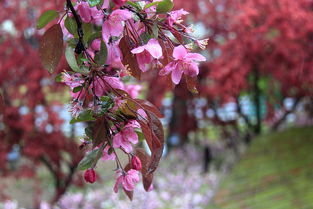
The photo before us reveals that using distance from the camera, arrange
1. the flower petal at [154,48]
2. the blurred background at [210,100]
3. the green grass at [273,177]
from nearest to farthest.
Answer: the flower petal at [154,48], the green grass at [273,177], the blurred background at [210,100]

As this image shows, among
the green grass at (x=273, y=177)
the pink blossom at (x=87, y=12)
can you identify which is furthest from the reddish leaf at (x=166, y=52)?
the green grass at (x=273, y=177)

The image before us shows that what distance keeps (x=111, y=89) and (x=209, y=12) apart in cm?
371

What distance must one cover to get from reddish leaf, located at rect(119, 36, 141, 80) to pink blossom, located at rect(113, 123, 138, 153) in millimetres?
88

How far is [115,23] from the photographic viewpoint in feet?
2.36

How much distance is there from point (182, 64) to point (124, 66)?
93 millimetres

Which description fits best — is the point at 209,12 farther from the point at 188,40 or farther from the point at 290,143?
the point at 188,40

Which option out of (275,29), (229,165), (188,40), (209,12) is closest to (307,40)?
(275,29)

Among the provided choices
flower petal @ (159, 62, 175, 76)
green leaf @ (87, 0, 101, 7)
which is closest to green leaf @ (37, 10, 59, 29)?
green leaf @ (87, 0, 101, 7)

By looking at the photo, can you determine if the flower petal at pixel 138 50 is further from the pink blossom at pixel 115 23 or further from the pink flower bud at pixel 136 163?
the pink flower bud at pixel 136 163

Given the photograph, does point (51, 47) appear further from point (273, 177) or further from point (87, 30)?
point (273, 177)

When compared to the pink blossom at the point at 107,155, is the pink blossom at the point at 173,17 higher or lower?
higher

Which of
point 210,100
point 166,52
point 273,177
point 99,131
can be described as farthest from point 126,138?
point 210,100

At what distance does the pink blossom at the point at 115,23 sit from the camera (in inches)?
27.5

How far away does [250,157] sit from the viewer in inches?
159
